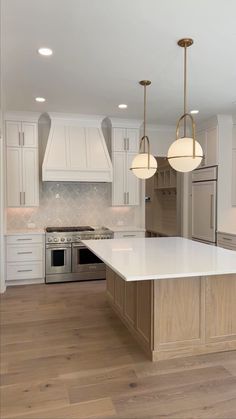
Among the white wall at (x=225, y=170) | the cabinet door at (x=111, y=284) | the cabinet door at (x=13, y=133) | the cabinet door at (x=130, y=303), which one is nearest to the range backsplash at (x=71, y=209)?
the cabinet door at (x=13, y=133)

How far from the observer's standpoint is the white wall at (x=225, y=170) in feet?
17.8

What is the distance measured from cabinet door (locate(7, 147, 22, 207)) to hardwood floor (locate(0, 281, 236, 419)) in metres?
2.16

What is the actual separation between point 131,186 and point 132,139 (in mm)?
865

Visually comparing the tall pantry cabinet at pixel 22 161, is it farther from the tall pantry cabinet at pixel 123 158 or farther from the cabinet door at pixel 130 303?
the cabinet door at pixel 130 303

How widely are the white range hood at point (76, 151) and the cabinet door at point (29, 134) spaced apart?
0.25 meters

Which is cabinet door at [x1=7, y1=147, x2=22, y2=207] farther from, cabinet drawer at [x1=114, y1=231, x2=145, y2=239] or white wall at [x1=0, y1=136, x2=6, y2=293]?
cabinet drawer at [x1=114, y1=231, x2=145, y2=239]

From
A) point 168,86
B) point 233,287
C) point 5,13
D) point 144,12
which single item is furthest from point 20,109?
point 233,287

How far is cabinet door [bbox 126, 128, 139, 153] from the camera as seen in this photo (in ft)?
19.3

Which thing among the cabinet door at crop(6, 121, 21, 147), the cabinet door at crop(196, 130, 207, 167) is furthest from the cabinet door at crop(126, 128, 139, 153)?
the cabinet door at crop(6, 121, 21, 147)

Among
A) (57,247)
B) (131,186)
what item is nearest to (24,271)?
(57,247)

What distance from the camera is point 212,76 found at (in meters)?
3.76

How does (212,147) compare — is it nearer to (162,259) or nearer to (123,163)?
(123,163)

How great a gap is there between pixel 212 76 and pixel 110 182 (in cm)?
270

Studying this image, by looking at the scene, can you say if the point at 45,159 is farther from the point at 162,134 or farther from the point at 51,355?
the point at 51,355
